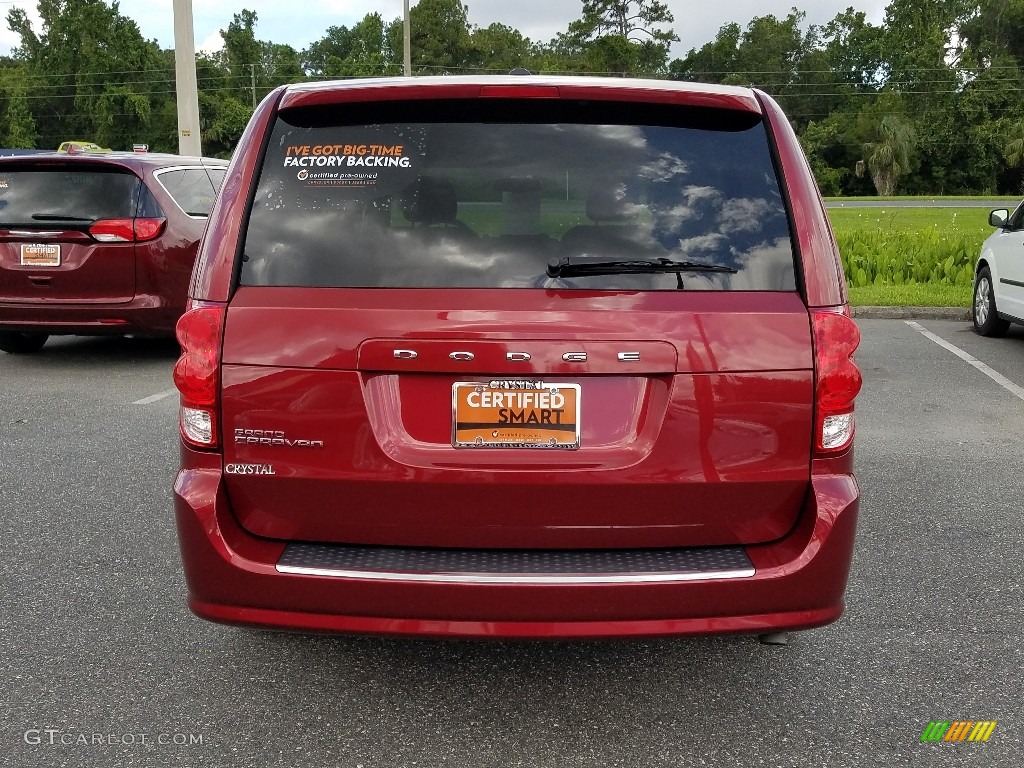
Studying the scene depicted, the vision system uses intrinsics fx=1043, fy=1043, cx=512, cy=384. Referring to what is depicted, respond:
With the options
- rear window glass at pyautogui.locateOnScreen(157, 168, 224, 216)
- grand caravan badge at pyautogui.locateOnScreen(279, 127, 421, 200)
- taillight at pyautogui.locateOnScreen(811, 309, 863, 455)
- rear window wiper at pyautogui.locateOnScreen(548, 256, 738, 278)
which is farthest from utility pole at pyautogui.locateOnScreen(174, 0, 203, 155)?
taillight at pyautogui.locateOnScreen(811, 309, 863, 455)

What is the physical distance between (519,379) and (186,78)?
534 inches

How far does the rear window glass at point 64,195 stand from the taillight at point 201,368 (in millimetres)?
6192

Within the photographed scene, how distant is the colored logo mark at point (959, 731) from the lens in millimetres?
2953

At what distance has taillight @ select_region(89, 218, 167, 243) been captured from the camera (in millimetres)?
8391

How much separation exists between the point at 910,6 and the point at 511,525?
355ft

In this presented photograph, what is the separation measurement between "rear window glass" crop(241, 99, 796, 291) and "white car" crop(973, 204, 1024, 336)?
8.01 metres

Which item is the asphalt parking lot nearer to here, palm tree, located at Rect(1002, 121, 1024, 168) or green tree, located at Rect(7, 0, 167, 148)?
palm tree, located at Rect(1002, 121, 1024, 168)

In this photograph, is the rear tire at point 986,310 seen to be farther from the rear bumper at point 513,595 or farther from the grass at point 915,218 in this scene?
the grass at point 915,218

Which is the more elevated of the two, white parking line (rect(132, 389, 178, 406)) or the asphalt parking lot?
the asphalt parking lot

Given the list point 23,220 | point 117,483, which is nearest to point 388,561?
point 117,483

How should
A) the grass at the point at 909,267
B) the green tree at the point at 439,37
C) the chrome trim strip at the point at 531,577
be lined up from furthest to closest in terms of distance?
the green tree at the point at 439,37, the grass at the point at 909,267, the chrome trim strip at the point at 531,577

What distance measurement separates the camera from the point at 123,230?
331 inches

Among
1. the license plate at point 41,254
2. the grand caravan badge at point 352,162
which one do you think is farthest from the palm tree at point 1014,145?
the grand caravan badge at point 352,162

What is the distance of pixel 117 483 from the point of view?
544 cm
